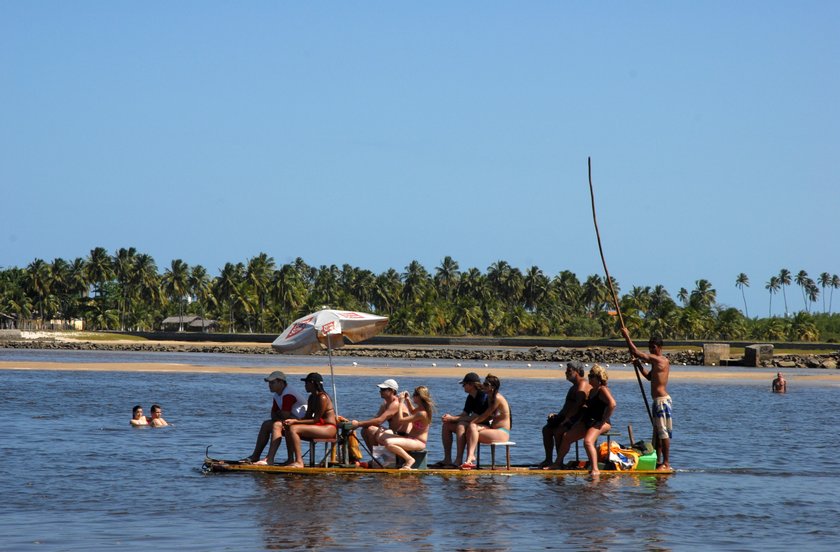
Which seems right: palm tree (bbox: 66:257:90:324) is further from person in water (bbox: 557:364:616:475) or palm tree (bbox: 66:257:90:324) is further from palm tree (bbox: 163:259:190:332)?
person in water (bbox: 557:364:616:475)

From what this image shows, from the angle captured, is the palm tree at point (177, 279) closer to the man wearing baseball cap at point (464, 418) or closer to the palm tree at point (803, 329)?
the palm tree at point (803, 329)

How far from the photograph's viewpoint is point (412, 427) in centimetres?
1675

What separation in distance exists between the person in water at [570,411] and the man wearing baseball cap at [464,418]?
1.26m

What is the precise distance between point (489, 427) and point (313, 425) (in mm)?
2691

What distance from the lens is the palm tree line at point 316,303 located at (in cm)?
13662


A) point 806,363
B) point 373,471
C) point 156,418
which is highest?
point 806,363

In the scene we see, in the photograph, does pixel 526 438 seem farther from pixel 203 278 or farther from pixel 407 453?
pixel 203 278

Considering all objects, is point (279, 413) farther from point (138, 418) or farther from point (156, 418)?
point (138, 418)

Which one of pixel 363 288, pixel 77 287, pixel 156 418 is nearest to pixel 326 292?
pixel 363 288

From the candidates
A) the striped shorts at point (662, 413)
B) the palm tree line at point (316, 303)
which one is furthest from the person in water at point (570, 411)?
the palm tree line at point (316, 303)

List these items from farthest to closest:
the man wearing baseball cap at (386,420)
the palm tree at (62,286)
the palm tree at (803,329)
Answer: the palm tree at (62,286)
the palm tree at (803,329)
the man wearing baseball cap at (386,420)

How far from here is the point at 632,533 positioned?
12766 mm

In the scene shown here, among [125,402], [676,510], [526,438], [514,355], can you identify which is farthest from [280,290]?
[676,510]

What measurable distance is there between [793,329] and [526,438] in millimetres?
117558
